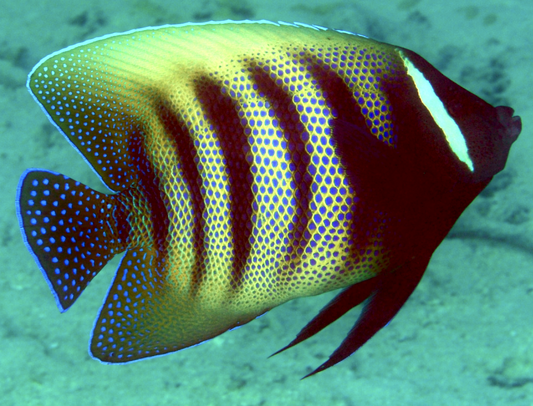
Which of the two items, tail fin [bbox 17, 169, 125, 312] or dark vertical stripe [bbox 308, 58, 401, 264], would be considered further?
tail fin [bbox 17, 169, 125, 312]

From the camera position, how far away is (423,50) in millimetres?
2098

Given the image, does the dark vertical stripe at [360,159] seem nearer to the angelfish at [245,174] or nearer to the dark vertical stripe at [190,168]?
the angelfish at [245,174]

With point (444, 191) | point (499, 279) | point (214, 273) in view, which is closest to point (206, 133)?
point (214, 273)

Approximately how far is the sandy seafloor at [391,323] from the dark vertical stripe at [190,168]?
2.62ft

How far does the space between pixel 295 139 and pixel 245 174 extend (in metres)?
0.14

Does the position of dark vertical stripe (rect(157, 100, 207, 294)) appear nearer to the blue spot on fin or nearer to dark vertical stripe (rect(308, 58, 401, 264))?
the blue spot on fin

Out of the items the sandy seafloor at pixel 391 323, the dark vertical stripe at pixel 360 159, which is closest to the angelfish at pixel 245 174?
the dark vertical stripe at pixel 360 159

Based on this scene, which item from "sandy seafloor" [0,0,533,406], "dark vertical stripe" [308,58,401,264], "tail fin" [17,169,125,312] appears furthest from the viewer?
"sandy seafloor" [0,0,533,406]

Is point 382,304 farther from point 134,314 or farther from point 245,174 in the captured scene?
point 134,314

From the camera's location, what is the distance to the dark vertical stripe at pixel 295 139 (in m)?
0.98

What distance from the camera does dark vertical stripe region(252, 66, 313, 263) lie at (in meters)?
0.98

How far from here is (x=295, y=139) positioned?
0.98 m

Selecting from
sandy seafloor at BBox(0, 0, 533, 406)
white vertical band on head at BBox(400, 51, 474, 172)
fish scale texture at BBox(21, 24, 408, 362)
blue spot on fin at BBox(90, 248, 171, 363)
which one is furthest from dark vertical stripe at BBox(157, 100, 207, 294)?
sandy seafloor at BBox(0, 0, 533, 406)

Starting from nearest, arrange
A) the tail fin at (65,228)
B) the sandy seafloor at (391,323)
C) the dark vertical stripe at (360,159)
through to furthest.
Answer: the dark vertical stripe at (360,159) → the tail fin at (65,228) → the sandy seafloor at (391,323)
